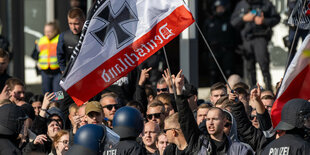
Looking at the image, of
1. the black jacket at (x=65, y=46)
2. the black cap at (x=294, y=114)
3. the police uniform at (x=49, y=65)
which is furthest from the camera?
the police uniform at (x=49, y=65)

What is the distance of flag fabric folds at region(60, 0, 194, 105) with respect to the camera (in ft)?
33.7

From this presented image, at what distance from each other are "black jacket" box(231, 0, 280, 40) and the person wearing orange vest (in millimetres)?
3543

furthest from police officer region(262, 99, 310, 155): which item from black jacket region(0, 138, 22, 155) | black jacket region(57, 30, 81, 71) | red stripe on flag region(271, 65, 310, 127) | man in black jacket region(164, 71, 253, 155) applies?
A: black jacket region(57, 30, 81, 71)

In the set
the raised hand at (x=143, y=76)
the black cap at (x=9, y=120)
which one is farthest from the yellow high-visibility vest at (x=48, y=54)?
the black cap at (x=9, y=120)

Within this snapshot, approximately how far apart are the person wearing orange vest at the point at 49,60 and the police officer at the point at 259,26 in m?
3.61

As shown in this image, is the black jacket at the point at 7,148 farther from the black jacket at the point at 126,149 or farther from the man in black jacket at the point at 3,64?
the man in black jacket at the point at 3,64

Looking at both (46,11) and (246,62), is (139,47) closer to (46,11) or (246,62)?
(246,62)

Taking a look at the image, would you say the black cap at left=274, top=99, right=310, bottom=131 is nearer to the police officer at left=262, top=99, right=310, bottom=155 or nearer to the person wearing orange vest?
the police officer at left=262, top=99, right=310, bottom=155

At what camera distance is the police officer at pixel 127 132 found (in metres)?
8.94

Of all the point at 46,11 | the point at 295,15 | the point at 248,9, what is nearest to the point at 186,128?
the point at 295,15

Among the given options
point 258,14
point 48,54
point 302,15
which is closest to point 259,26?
point 258,14

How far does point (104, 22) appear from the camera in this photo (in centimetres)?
1059

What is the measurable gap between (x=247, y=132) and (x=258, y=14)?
21.3ft

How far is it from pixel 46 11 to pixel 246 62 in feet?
19.3
